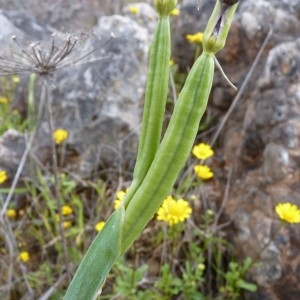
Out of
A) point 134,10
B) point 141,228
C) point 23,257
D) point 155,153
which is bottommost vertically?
point 23,257

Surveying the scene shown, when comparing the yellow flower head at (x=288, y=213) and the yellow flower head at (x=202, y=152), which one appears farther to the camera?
the yellow flower head at (x=202, y=152)

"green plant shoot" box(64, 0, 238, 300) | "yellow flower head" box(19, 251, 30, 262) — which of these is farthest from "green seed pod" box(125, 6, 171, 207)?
"yellow flower head" box(19, 251, 30, 262)

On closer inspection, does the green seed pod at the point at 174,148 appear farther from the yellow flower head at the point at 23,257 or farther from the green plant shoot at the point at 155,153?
the yellow flower head at the point at 23,257

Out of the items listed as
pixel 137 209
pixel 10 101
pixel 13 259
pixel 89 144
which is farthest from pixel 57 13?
pixel 137 209

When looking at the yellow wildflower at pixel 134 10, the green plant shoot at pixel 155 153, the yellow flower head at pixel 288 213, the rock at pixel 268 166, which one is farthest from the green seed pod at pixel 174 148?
the yellow wildflower at pixel 134 10

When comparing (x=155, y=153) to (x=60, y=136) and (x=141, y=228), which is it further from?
(x=60, y=136)

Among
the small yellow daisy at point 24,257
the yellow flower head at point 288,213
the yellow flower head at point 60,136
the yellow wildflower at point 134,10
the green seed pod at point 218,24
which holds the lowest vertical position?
the small yellow daisy at point 24,257

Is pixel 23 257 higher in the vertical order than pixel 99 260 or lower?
lower

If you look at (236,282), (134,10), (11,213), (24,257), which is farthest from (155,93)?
(134,10)
